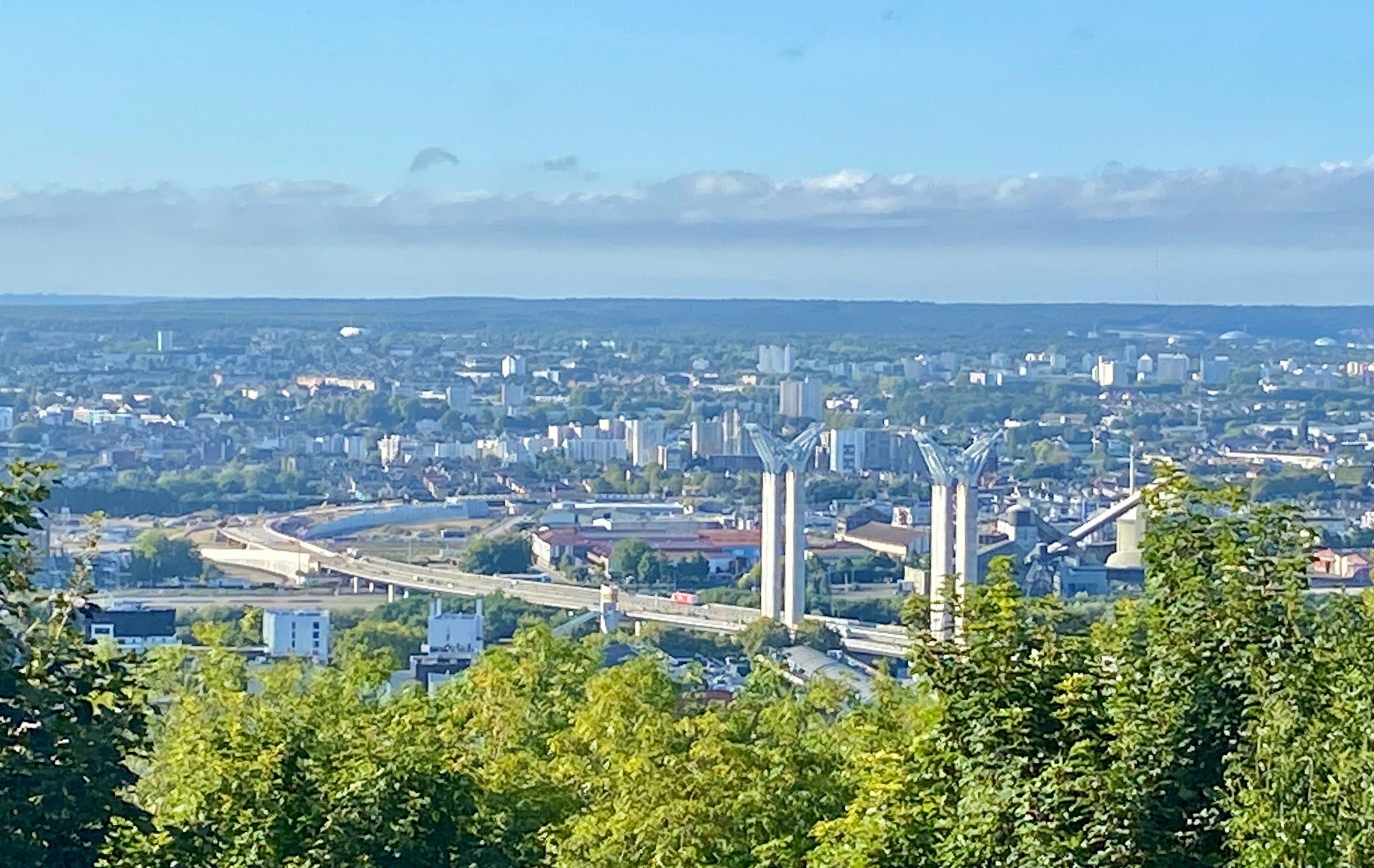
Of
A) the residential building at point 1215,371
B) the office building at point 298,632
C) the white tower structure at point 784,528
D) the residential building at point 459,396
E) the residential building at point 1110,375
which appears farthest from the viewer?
the residential building at point 1215,371

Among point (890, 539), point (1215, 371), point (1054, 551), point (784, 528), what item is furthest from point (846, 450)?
point (1215, 371)

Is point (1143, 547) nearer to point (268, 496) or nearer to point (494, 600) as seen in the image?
point (494, 600)

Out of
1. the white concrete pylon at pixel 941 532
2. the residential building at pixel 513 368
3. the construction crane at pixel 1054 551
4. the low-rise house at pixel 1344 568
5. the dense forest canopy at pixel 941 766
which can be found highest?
the dense forest canopy at pixel 941 766

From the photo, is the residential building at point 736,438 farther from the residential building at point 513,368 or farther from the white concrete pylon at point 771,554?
the white concrete pylon at point 771,554

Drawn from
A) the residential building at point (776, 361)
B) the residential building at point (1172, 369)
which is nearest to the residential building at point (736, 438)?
the residential building at point (776, 361)

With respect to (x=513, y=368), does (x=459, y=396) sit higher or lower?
lower

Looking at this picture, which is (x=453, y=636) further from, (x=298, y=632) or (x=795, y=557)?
(x=795, y=557)

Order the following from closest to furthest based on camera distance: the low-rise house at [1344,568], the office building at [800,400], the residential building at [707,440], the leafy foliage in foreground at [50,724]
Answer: the leafy foliage in foreground at [50,724] < the low-rise house at [1344,568] < the residential building at [707,440] < the office building at [800,400]

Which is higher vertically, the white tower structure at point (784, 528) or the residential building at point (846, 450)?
the white tower structure at point (784, 528)
